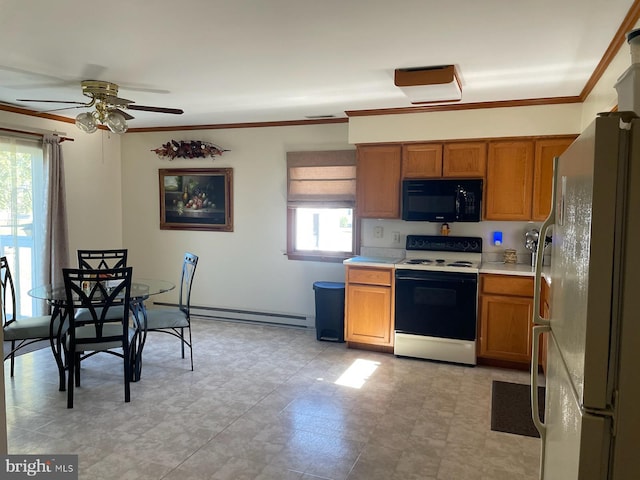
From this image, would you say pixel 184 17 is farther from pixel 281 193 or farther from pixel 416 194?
pixel 281 193

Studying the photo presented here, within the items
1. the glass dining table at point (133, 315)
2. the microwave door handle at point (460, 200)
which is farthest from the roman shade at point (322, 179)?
the glass dining table at point (133, 315)

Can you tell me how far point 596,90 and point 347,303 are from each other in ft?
9.30

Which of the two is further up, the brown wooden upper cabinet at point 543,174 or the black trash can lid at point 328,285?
the brown wooden upper cabinet at point 543,174

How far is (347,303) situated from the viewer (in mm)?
4754

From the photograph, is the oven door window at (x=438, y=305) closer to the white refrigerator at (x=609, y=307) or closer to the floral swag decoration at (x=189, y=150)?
the floral swag decoration at (x=189, y=150)

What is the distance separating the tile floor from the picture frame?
6.21 feet

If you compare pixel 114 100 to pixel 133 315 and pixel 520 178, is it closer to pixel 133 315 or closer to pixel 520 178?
pixel 133 315

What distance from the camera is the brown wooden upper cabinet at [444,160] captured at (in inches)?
174

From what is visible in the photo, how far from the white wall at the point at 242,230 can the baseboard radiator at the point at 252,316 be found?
57mm

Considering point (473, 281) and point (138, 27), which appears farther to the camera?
point (473, 281)

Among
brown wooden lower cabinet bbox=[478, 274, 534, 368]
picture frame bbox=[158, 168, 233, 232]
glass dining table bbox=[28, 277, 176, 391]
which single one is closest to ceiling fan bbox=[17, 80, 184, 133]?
glass dining table bbox=[28, 277, 176, 391]

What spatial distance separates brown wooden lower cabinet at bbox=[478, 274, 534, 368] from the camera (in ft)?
13.5

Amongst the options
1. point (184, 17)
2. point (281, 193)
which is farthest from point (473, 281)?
point (184, 17)

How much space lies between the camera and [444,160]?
14.9 feet
